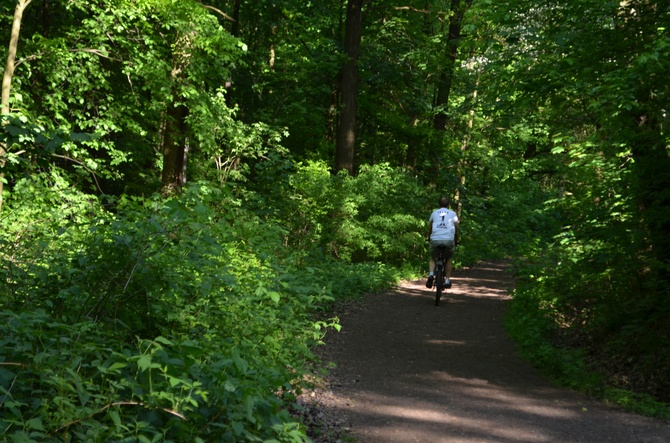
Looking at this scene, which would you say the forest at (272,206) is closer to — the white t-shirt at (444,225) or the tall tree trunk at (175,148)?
the tall tree trunk at (175,148)

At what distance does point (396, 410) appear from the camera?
251 inches

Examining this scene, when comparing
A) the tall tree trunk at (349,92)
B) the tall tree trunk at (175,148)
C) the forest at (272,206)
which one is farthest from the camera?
the tall tree trunk at (349,92)

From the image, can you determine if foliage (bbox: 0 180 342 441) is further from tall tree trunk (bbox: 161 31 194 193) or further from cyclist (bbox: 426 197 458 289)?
tall tree trunk (bbox: 161 31 194 193)

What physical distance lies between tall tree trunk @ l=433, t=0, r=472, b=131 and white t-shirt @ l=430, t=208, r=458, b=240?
37.4ft

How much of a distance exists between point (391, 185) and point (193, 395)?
1749cm

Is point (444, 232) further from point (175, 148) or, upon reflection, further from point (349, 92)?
point (349, 92)

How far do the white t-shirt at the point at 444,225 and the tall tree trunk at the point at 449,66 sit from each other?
11402 mm

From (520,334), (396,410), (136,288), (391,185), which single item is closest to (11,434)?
(136,288)

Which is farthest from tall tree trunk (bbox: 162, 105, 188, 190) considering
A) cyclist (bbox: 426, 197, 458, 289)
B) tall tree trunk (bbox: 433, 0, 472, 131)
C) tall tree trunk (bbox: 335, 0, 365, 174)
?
tall tree trunk (bbox: 433, 0, 472, 131)

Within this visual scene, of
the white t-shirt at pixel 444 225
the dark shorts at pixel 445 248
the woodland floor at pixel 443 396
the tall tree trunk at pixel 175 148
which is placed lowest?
the woodland floor at pixel 443 396

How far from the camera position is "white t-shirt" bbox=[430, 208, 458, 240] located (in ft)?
43.5

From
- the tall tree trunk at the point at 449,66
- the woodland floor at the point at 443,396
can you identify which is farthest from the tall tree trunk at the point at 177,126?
the tall tree trunk at the point at 449,66

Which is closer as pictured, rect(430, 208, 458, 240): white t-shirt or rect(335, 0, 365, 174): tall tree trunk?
rect(430, 208, 458, 240): white t-shirt

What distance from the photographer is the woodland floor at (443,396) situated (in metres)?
5.81
